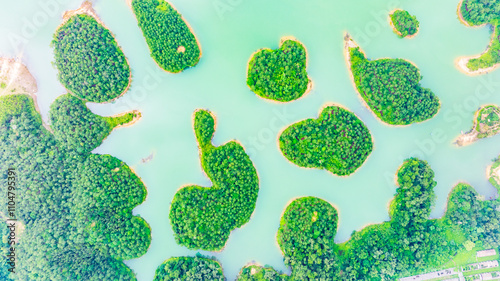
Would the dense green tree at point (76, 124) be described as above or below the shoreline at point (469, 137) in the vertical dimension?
above

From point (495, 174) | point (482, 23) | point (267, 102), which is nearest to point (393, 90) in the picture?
point (267, 102)

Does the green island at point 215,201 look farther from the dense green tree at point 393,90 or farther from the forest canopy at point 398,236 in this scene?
the dense green tree at point 393,90

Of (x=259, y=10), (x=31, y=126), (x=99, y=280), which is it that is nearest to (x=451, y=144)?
(x=259, y=10)

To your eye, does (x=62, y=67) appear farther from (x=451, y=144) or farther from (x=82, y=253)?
(x=451, y=144)

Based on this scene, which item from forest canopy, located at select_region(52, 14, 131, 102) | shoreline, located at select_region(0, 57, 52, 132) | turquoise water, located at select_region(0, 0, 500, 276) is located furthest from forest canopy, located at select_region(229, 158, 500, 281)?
shoreline, located at select_region(0, 57, 52, 132)

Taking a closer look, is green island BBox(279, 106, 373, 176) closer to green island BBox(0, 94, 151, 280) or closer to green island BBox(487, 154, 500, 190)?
green island BBox(487, 154, 500, 190)

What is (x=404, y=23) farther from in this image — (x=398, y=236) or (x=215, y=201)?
(x=215, y=201)

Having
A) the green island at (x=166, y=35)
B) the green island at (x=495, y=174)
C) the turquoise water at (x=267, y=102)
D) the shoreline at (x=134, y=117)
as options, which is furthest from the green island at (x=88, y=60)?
the green island at (x=495, y=174)
